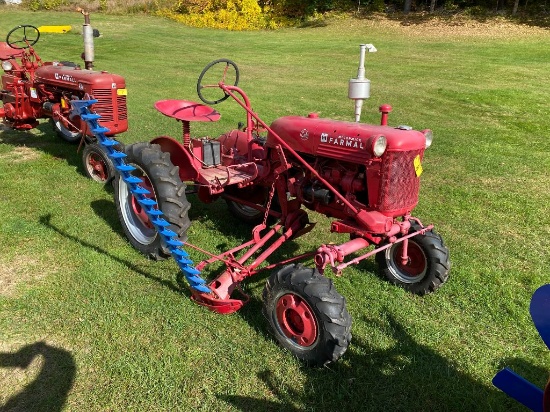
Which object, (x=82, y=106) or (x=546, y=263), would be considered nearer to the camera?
(x=82, y=106)

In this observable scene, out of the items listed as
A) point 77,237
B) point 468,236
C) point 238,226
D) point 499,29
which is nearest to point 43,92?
point 77,237

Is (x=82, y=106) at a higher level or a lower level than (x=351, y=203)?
higher

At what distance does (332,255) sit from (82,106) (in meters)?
1.96

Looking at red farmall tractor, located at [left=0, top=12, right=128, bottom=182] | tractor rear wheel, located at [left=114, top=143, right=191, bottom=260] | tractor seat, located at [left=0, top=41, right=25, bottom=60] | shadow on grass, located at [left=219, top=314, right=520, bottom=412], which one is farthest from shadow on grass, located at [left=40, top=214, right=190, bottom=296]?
tractor seat, located at [left=0, top=41, right=25, bottom=60]

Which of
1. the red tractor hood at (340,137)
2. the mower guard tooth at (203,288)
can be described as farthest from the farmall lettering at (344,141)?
the mower guard tooth at (203,288)

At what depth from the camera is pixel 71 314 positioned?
3.16 metres

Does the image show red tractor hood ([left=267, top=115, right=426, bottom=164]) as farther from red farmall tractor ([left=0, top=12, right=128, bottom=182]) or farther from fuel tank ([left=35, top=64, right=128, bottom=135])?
fuel tank ([left=35, top=64, right=128, bottom=135])

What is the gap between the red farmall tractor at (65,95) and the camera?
566cm

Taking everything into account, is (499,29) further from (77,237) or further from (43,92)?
(77,237)

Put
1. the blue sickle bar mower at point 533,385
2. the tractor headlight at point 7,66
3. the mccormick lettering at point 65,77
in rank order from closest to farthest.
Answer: the blue sickle bar mower at point 533,385 → the mccormick lettering at point 65,77 → the tractor headlight at point 7,66

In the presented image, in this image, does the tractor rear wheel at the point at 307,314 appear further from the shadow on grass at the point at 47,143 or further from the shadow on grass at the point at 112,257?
the shadow on grass at the point at 47,143

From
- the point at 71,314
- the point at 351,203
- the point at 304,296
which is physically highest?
the point at 351,203

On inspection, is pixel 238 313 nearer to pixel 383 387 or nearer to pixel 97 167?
pixel 383 387

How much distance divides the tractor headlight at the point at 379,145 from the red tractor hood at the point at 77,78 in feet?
13.4
